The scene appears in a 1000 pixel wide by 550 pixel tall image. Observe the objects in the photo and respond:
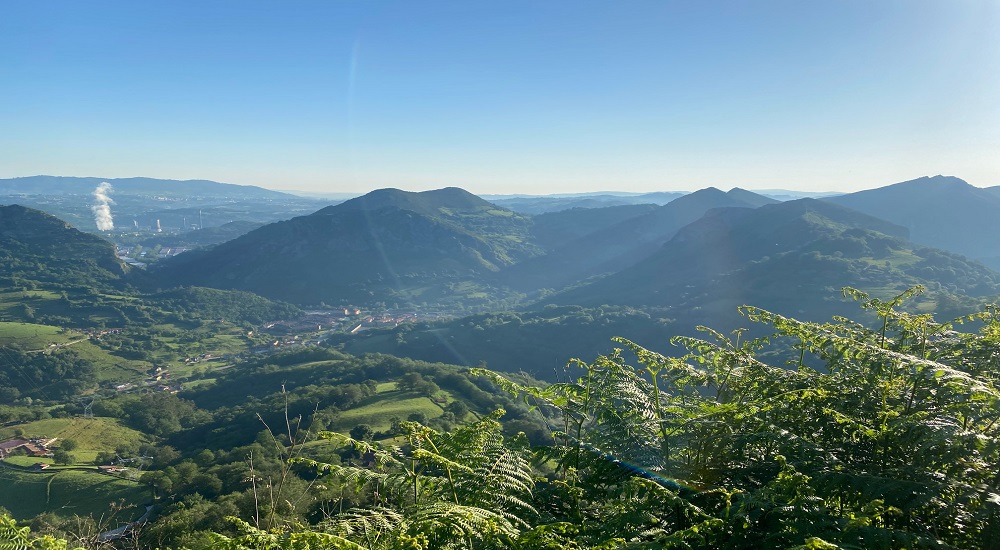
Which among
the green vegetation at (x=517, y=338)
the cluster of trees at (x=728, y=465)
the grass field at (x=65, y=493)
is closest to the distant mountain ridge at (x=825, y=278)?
the green vegetation at (x=517, y=338)

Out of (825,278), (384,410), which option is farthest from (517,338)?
(825,278)

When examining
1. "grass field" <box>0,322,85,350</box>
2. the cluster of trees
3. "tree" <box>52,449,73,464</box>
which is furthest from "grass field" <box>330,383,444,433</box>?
"grass field" <box>0,322,85,350</box>

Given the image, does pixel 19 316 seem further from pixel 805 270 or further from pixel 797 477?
pixel 805 270

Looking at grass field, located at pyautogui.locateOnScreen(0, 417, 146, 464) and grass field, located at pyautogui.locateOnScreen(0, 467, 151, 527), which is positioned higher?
grass field, located at pyautogui.locateOnScreen(0, 467, 151, 527)

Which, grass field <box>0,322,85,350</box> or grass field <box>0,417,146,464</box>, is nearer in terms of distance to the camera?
grass field <box>0,417,146,464</box>

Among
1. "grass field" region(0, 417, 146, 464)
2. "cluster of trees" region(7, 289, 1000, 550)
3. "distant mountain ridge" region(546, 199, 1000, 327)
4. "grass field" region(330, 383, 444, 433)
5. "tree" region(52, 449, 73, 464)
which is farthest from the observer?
"distant mountain ridge" region(546, 199, 1000, 327)

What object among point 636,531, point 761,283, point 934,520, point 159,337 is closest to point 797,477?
point 636,531

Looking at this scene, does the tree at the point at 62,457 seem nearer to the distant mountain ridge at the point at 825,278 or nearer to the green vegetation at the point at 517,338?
the green vegetation at the point at 517,338

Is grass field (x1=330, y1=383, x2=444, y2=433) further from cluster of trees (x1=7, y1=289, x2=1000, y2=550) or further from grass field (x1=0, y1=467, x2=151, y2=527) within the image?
cluster of trees (x1=7, y1=289, x2=1000, y2=550)
